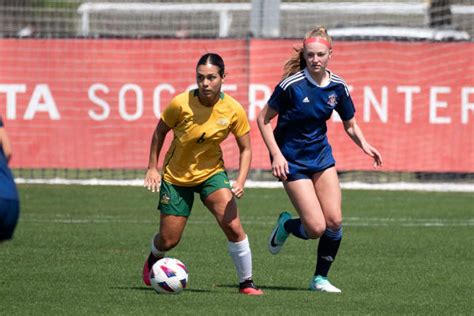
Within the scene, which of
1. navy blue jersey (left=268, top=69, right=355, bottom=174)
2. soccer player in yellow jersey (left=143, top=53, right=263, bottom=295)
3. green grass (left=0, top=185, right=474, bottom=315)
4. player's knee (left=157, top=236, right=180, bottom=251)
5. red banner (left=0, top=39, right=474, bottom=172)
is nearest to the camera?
green grass (left=0, top=185, right=474, bottom=315)

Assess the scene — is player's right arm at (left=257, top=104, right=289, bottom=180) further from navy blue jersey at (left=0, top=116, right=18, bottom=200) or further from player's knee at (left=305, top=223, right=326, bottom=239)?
navy blue jersey at (left=0, top=116, right=18, bottom=200)

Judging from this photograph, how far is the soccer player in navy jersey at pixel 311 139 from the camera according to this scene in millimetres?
9016

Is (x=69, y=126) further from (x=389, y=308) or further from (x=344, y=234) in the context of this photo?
(x=389, y=308)

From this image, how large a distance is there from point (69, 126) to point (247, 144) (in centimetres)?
929

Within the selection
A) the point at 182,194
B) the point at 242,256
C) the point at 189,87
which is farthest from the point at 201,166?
the point at 189,87

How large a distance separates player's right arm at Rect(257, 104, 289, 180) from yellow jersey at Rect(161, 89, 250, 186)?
15cm

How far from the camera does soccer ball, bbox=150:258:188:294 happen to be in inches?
345

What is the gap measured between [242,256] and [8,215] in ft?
8.10

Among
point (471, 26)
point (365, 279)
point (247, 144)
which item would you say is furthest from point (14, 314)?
point (471, 26)

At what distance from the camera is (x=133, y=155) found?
17.9m

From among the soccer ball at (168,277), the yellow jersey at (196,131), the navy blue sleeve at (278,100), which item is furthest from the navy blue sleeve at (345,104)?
the soccer ball at (168,277)

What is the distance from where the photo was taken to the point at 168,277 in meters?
8.76

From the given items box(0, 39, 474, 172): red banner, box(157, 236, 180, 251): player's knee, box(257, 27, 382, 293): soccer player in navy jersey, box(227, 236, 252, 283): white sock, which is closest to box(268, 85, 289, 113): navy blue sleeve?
box(257, 27, 382, 293): soccer player in navy jersey

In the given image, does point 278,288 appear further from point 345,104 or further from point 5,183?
point 5,183
